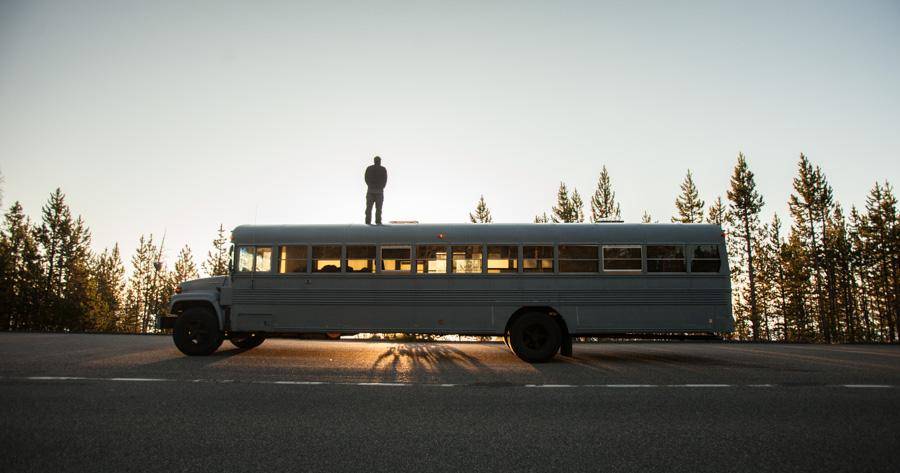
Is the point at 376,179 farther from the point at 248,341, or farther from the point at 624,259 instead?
the point at 624,259

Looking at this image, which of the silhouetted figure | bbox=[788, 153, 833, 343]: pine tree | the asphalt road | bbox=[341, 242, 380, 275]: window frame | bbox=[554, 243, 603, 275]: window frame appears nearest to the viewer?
the asphalt road

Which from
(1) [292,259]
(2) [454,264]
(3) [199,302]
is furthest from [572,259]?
(3) [199,302]

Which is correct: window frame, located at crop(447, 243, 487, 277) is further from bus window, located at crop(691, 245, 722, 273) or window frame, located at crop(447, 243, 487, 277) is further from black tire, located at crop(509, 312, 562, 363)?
bus window, located at crop(691, 245, 722, 273)

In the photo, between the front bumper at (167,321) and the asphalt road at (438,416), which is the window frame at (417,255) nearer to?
the asphalt road at (438,416)

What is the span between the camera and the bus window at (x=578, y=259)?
1041 cm

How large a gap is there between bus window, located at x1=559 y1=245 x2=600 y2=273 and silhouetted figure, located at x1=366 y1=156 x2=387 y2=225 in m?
4.51

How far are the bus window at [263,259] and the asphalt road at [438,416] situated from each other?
2.45 meters

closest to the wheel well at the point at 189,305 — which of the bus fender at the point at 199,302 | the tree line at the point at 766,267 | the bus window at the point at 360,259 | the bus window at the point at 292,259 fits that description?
the bus fender at the point at 199,302

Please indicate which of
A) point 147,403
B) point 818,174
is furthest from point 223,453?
point 818,174

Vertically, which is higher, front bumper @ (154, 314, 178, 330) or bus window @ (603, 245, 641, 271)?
bus window @ (603, 245, 641, 271)

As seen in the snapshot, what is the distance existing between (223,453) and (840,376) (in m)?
10.1

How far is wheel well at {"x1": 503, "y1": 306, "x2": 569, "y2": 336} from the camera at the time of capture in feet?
33.9

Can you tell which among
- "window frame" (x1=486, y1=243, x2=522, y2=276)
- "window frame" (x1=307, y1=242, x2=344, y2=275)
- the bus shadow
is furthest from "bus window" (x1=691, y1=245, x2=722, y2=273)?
"window frame" (x1=307, y1=242, x2=344, y2=275)

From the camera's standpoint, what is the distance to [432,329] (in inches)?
410
